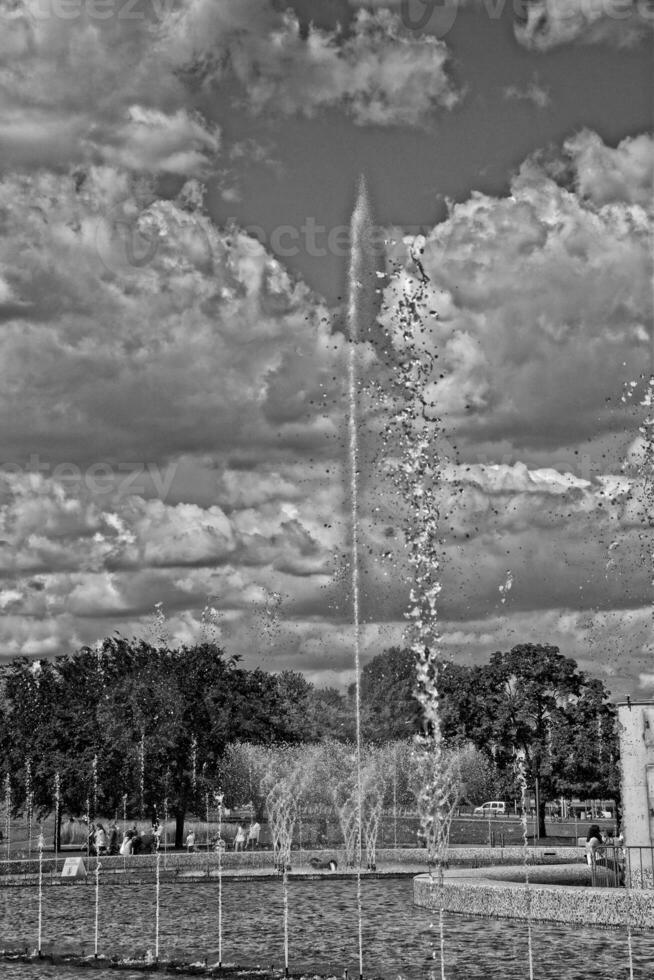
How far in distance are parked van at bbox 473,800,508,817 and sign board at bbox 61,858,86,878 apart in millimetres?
67231

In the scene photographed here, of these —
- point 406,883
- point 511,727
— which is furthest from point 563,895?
point 511,727

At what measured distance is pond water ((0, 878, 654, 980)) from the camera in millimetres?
23969

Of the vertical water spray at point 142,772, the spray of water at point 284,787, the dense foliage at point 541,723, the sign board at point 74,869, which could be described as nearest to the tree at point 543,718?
the dense foliage at point 541,723

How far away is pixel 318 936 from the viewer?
97.1ft

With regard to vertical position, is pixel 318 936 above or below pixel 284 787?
below

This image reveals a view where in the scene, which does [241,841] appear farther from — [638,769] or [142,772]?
[638,769]

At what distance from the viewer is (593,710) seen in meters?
76.6

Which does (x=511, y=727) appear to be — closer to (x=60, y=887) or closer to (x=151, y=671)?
(x=151, y=671)

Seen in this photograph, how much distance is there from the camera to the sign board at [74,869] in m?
48.1

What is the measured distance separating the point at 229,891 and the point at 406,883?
5.94m

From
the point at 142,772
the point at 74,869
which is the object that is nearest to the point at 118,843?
the point at 142,772

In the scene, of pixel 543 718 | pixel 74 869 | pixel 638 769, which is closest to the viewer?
pixel 638 769

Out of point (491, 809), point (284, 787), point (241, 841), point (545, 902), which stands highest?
point (284, 787)

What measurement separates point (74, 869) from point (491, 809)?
224 ft
